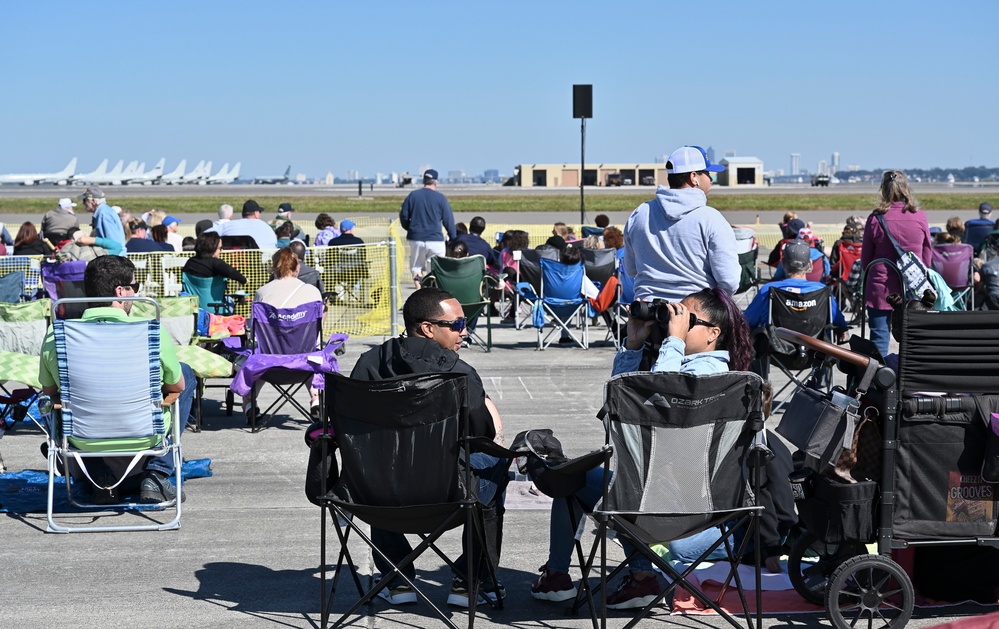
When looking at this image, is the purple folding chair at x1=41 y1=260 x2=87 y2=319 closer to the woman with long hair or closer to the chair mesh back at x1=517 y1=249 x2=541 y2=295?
the chair mesh back at x1=517 y1=249 x2=541 y2=295

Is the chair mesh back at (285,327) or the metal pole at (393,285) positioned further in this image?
the metal pole at (393,285)

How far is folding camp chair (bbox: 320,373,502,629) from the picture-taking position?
424cm

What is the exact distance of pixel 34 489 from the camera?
6684 millimetres

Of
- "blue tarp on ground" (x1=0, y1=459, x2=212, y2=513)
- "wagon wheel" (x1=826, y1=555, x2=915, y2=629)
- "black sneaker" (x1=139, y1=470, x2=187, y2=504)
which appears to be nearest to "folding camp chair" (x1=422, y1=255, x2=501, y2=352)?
"blue tarp on ground" (x1=0, y1=459, x2=212, y2=513)

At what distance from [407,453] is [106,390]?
223cm

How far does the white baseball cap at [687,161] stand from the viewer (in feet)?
20.0

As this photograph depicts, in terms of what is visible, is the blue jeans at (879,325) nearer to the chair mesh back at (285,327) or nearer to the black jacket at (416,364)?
the chair mesh back at (285,327)

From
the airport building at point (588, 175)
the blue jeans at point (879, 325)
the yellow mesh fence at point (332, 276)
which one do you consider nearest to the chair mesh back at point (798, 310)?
the blue jeans at point (879, 325)

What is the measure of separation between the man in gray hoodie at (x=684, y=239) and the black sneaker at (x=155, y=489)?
9.53 feet

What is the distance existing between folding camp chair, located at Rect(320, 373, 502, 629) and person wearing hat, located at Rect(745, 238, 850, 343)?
451 cm

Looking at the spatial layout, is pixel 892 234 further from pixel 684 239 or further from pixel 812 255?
pixel 812 255

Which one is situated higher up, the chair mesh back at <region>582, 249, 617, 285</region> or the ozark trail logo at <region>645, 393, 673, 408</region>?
the ozark trail logo at <region>645, 393, 673, 408</region>

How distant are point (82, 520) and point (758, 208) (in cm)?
4382

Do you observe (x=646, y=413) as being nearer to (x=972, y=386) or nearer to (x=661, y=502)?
(x=661, y=502)
